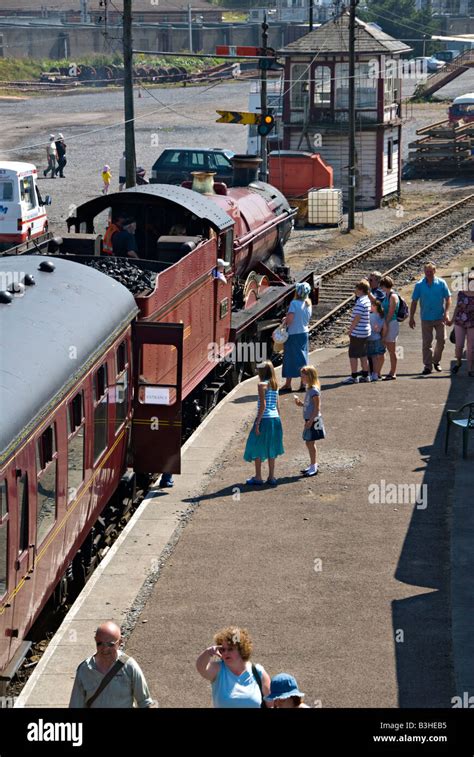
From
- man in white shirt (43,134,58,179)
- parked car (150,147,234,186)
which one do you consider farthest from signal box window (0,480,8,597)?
man in white shirt (43,134,58,179)

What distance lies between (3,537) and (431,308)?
1183cm

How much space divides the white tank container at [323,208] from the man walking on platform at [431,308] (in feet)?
59.5

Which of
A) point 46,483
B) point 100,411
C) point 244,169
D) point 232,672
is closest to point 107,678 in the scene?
point 232,672

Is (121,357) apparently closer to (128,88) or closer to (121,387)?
(121,387)

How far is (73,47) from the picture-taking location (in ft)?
350

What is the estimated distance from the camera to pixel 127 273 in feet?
46.2

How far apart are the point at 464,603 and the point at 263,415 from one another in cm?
382

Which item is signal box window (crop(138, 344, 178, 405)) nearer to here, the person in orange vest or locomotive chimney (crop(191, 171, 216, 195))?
the person in orange vest

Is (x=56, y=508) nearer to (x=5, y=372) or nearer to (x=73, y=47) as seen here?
(x=5, y=372)

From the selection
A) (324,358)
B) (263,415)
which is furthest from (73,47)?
(263,415)

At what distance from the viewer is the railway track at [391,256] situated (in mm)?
25172

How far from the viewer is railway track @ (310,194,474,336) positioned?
82.6ft

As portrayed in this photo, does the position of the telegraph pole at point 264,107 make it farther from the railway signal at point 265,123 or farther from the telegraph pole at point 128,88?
the telegraph pole at point 128,88

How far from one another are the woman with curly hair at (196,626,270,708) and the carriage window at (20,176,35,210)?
990 inches
